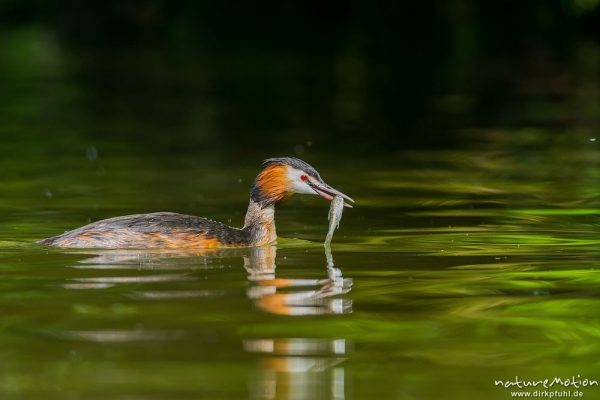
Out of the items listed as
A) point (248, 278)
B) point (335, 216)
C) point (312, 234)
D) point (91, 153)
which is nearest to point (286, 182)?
point (312, 234)

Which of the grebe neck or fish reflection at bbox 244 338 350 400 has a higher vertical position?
the grebe neck

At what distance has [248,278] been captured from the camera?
11391 millimetres

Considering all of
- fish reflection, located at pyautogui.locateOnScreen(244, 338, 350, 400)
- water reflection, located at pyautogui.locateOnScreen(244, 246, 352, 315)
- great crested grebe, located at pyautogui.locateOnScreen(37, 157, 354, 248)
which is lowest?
fish reflection, located at pyautogui.locateOnScreen(244, 338, 350, 400)

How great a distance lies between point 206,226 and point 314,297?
2.54 m

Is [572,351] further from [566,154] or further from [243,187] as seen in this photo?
[566,154]

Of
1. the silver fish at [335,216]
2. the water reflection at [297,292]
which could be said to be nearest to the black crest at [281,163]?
the silver fish at [335,216]

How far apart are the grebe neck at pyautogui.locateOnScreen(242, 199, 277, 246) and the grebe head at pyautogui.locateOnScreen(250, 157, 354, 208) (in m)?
0.10

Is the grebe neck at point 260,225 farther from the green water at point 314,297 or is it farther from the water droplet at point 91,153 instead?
the water droplet at point 91,153

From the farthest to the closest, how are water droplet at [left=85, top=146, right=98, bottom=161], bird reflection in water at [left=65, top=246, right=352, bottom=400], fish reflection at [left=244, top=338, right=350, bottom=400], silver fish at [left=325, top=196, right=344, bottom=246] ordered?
1. water droplet at [left=85, top=146, right=98, bottom=161]
2. silver fish at [left=325, top=196, right=344, bottom=246]
3. bird reflection in water at [left=65, top=246, right=352, bottom=400]
4. fish reflection at [left=244, top=338, right=350, bottom=400]

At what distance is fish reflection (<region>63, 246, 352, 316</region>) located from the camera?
10.2 m

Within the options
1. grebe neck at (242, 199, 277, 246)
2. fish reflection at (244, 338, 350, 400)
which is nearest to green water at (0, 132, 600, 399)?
fish reflection at (244, 338, 350, 400)

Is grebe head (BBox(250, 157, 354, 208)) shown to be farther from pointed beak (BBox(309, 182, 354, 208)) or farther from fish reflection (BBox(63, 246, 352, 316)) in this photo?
fish reflection (BBox(63, 246, 352, 316))

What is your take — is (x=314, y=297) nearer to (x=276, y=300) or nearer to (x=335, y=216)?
(x=276, y=300)

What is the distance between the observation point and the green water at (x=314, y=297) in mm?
8297
